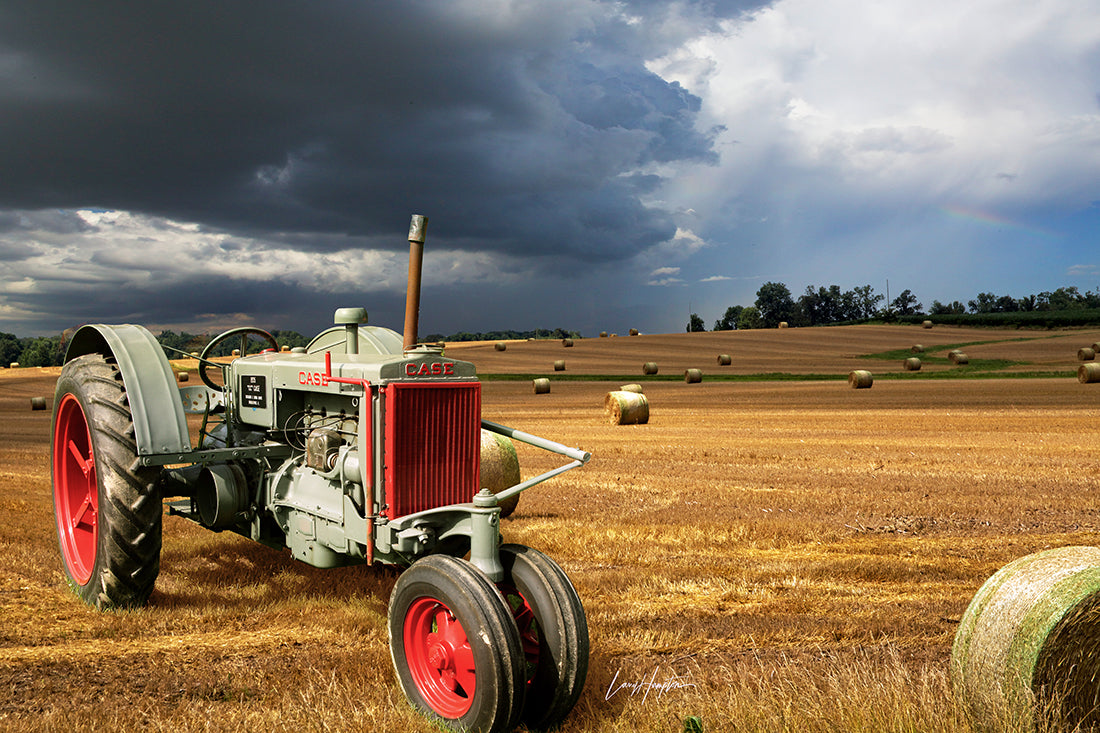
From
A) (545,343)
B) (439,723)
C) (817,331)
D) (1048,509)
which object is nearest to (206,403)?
(439,723)

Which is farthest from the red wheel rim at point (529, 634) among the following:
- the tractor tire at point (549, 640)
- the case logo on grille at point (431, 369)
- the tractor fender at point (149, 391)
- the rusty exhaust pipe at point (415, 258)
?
the tractor fender at point (149, 391)

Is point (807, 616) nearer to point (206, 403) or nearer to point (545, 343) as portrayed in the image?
point (206, 403)

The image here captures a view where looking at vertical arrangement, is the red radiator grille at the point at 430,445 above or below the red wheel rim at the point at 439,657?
above

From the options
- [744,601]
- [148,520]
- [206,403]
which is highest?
[206,403]

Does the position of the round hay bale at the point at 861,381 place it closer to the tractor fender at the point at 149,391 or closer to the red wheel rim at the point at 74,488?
the red wheel rim at the point at 74,488

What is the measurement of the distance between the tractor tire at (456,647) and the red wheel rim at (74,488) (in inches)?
113

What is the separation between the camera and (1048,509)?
25.7ft

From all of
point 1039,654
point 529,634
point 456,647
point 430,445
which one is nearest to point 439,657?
point 456,647

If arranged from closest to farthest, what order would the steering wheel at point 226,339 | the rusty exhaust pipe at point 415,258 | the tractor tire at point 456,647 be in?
the tractor tire at point 456,647, the rusty exhaust pipe at point 415,258, the steering wheel at point 226,339

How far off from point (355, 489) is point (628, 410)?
13.9 metres

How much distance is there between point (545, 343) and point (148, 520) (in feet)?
147

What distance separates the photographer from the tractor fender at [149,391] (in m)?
4.45

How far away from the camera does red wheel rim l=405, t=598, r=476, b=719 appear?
3.23m

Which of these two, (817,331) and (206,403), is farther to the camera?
(817,331)
